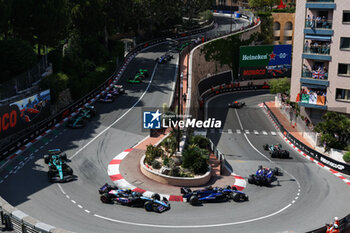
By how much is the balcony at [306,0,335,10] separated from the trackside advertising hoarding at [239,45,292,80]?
102 feet

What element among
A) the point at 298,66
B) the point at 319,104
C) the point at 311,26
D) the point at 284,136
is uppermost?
the point at 311,26

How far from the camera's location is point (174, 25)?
114 meters

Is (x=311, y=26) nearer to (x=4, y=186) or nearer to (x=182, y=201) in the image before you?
(x=182, y=201)

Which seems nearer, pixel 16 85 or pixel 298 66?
pixel 16 85

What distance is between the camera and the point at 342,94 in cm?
5722

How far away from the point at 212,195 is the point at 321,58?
30.9 metres

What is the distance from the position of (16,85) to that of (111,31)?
1420 inches

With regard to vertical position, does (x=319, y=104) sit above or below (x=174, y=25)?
below

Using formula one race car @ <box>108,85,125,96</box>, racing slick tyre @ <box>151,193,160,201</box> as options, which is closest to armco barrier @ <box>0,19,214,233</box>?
formula one race car @ <box>108,85,125,96</box>

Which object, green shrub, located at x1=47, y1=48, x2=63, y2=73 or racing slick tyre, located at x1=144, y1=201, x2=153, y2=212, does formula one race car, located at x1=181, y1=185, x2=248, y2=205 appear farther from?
green shrub, located at x1=47, y1=48, x2=63, y2=73

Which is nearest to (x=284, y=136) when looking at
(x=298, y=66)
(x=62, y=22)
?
(x=298, y=66)

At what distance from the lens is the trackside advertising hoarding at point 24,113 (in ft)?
145

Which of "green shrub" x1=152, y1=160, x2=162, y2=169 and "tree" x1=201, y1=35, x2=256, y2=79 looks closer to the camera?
"green shrub" x1=152, y1=160, x2=162, y2=169

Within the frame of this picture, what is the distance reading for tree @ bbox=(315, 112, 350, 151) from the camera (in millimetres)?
49719
